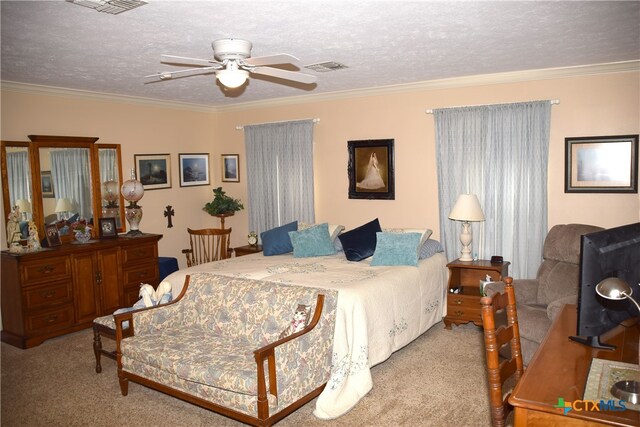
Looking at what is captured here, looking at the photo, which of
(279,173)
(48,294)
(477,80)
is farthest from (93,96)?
(477,80)

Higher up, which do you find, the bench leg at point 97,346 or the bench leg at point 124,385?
the bench leg at point 97,346

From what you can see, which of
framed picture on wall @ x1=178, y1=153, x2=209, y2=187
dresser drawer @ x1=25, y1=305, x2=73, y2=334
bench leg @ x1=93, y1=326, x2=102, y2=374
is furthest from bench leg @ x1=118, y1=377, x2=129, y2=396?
framed picture on wall @ x1=178, y1=153, x2=209, y2=187

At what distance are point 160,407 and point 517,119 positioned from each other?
421cm

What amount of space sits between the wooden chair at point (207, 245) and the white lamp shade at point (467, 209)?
3.09m

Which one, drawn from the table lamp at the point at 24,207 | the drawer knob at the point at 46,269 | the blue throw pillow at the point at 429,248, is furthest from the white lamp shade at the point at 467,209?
the table lamp at the point at 24,207

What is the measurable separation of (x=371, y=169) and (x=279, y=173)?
1.38 m

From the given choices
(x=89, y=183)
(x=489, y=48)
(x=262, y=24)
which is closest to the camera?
(x=262, y=24)

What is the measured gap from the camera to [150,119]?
6555 mm

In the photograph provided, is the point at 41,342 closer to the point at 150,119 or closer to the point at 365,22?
the point at 150,119

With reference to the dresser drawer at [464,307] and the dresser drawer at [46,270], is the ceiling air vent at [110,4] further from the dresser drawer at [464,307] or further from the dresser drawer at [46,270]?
the dresser drawer at [464,307]

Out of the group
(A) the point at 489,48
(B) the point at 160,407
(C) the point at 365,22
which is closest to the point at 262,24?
(C) the point at 365,22

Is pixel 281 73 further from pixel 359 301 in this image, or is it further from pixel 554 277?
pixel 554 277

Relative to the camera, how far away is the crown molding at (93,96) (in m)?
5.10

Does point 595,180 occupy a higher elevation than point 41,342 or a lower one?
higher
